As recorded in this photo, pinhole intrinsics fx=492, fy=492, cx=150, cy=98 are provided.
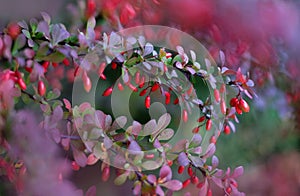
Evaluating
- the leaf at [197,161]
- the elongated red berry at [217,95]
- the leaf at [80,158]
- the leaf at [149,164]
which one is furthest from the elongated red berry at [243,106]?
the leaf at [80,158]

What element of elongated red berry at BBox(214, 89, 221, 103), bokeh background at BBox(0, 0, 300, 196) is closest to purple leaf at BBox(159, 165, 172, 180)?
elongated red berry at BBox(214, 89, 221, 103)

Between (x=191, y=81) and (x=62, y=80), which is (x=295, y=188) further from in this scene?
(x=62, y=80)

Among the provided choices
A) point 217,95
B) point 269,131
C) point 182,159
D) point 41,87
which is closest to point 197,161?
point 182,159

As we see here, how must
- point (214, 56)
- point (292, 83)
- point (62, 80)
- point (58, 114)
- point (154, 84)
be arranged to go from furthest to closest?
point (292, 83) → point (214, 56) → point (62, 80) → point (154, 84) → point (58, 114)

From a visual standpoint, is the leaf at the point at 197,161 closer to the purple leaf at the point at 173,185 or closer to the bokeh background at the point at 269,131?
the purple leaf at the point at 173,185

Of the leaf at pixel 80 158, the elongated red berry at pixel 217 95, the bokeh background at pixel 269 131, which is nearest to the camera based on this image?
the leaf at pixel 80 158

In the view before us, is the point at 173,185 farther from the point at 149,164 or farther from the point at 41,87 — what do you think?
the point at 41,87

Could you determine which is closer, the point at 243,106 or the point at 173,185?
the point at 173,185

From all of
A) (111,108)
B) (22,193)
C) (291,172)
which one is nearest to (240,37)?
(111,108)

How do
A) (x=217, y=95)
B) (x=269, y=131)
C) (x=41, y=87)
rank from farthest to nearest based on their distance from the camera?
(x=269, y=131) → (x=217, y=95) → (x=41, y=87)

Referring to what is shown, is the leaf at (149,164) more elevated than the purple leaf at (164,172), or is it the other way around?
the purple leaf at (164,172)

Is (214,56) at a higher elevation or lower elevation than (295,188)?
higher
